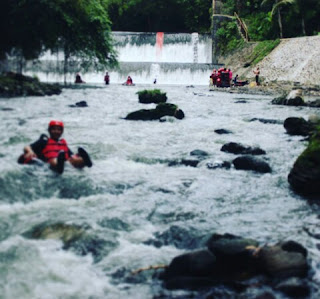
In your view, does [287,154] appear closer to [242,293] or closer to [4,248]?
[242,293]

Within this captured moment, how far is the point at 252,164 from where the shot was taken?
278 inches

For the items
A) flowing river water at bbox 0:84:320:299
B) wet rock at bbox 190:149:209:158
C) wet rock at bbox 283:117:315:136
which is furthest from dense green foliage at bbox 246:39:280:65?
wet rock at bbox 190:149:209:158

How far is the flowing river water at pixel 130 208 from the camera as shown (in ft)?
11.7

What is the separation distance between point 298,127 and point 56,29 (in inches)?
490

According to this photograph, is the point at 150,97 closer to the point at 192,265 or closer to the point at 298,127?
the point at 298,127

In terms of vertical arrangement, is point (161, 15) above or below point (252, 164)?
above

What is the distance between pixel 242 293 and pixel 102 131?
7.46m

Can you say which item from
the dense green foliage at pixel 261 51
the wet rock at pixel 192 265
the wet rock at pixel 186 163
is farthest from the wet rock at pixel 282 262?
the dense green foliage at pixel 261 51

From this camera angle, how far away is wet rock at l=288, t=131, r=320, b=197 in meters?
5.51

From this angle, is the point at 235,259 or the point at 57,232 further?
the point at 57,232

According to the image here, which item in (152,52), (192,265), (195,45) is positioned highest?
(195,45)

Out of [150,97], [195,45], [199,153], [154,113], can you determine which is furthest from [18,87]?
[195,45]

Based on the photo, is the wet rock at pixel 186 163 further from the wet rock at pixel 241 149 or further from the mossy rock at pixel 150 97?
the mossy rock at pixel 150 97

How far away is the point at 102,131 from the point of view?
1024 centimetres
